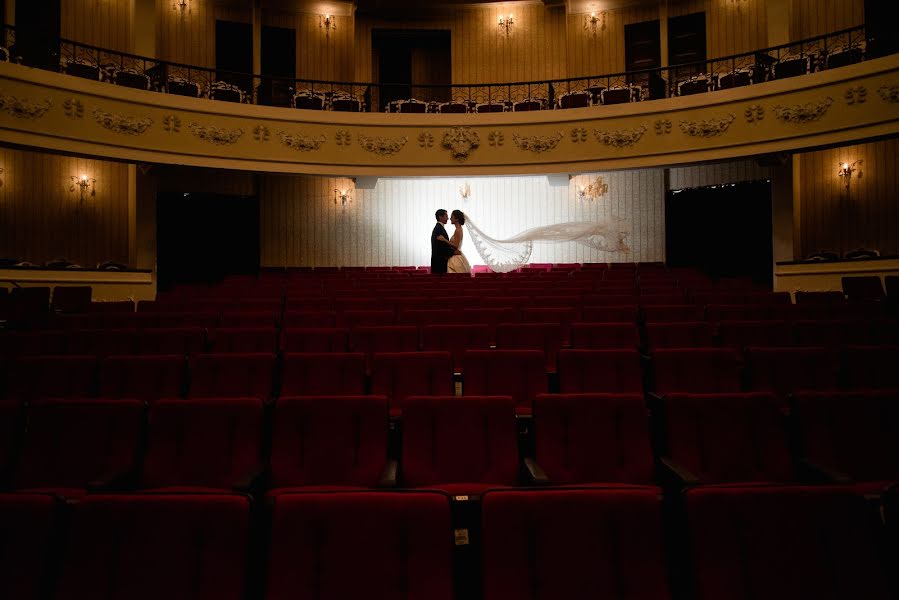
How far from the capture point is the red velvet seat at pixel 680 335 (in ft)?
12.6

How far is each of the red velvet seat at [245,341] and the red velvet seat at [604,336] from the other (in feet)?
6.93

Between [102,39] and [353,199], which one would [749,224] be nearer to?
[353,199]

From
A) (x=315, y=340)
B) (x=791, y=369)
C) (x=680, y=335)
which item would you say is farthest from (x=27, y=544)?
(x=680, y=335)

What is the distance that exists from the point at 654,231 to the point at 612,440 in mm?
10345

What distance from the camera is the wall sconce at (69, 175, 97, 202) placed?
9906 millimetres

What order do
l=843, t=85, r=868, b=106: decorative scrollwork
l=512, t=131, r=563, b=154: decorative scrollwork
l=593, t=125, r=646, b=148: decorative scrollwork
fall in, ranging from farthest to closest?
l=512, t=131, r=563, b=154: decorative scrollwork, l=593, t=125, r=646, b=148: decorative scrollwork, l=843, t=85, r=868, b=106: decorative scrollwork

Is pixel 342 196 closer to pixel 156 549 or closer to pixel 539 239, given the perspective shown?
pixel 539 239

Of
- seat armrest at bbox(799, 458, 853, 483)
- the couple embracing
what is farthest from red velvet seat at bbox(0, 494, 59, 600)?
the couple embracing

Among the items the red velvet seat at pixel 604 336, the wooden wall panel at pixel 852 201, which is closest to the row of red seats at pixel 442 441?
the red velvet seat at pixel 604 336

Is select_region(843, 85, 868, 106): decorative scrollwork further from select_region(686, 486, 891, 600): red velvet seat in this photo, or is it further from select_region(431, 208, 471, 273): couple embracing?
select_region(686, 486, 891, 600): red velvet seat

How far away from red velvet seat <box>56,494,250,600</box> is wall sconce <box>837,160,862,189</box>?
11.3m

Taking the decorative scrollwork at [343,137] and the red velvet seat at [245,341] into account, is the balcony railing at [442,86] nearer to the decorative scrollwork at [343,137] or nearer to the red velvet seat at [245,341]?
the decorative scrollwork at [343,137]

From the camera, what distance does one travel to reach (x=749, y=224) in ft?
34.5

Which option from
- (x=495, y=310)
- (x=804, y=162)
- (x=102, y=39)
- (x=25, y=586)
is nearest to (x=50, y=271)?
(x=102, y=39)
